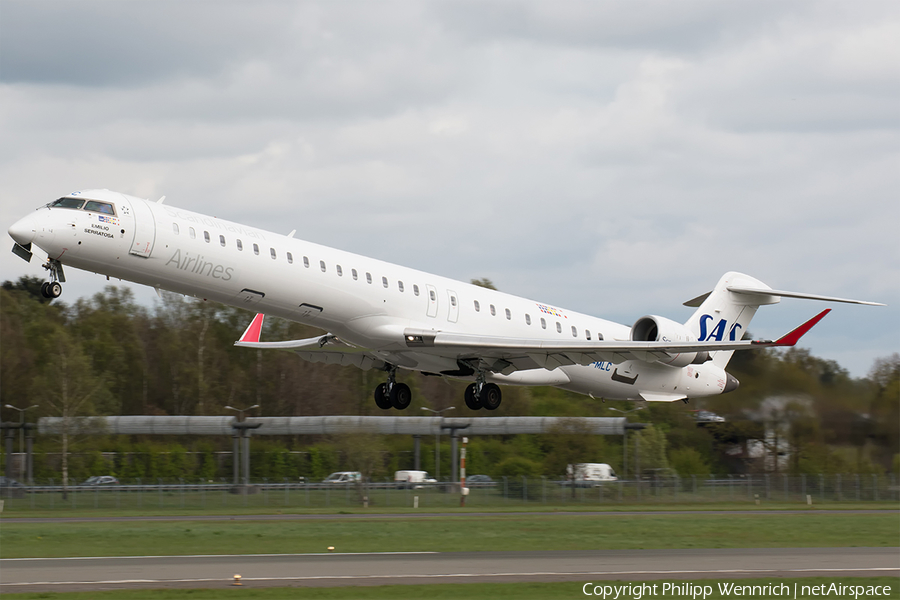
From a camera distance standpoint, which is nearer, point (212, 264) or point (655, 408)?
point (212, 264)

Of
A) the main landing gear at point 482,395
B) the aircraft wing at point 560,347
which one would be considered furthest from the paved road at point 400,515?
the aircraft wing at point 560,347

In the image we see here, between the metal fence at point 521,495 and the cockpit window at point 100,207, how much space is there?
84.3ft

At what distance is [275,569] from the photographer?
79.3 feet

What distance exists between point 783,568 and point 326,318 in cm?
1212

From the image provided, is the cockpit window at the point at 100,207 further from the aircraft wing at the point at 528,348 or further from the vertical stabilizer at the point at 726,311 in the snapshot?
the vertical stabilizer at the point at 726,311

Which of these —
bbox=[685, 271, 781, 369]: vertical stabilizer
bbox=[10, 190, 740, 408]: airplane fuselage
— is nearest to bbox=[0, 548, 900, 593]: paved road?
bbox=[10, 190, 740, 408]: airplane fuselage

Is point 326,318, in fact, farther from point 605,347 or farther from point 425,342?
point 605,347

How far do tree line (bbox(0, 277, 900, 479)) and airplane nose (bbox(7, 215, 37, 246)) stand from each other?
2445 centimetres

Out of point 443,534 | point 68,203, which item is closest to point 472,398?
point 443,534

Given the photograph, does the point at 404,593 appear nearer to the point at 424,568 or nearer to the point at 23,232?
the point at 424,568

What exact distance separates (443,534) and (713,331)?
994cm

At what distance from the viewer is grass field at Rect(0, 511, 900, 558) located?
95.6 feet

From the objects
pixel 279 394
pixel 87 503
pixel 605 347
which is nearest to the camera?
pixel 605 347

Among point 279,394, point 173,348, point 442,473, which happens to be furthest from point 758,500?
point 173,348
